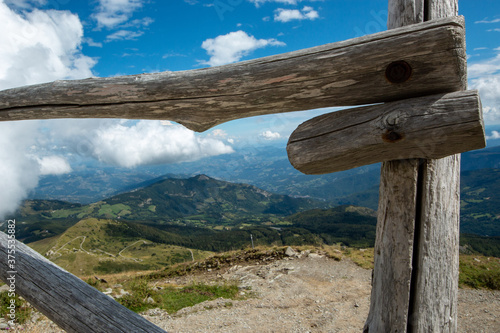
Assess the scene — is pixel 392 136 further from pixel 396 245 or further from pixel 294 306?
pixel 294 306

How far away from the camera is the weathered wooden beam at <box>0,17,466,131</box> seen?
172cm

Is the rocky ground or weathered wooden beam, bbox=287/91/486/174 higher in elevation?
weathered wooden beam, bbox=287/91/486/174

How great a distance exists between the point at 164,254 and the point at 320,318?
12244 cm

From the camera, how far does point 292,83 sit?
77.6 inches

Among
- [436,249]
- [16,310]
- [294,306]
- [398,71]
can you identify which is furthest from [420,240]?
[16,310]

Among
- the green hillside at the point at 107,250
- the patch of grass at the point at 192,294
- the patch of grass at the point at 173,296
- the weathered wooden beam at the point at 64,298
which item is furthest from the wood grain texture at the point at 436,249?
the green hillside at the point at 107,250

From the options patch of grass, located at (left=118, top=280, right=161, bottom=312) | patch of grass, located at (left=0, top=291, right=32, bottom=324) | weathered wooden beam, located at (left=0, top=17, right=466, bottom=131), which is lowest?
patch of grass, located at (left=118, top=280, right=161, bottom=312)

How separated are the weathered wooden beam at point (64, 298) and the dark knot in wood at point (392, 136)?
8.54 feet

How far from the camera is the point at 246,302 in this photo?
427 inches

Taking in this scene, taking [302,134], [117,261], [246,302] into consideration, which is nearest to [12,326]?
[246,302]

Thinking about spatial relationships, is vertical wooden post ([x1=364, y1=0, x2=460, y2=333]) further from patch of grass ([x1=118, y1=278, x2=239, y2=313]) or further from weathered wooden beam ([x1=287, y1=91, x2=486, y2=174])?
patch of grass ([x1=118, y1=278, x2=239, y2=313])

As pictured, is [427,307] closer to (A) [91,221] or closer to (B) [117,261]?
(B) [117,261]

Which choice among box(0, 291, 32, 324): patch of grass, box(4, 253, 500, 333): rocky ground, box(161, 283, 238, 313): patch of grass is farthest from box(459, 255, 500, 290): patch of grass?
box(0, 291, 32, 324): patch of grass

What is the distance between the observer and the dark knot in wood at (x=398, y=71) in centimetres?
179
